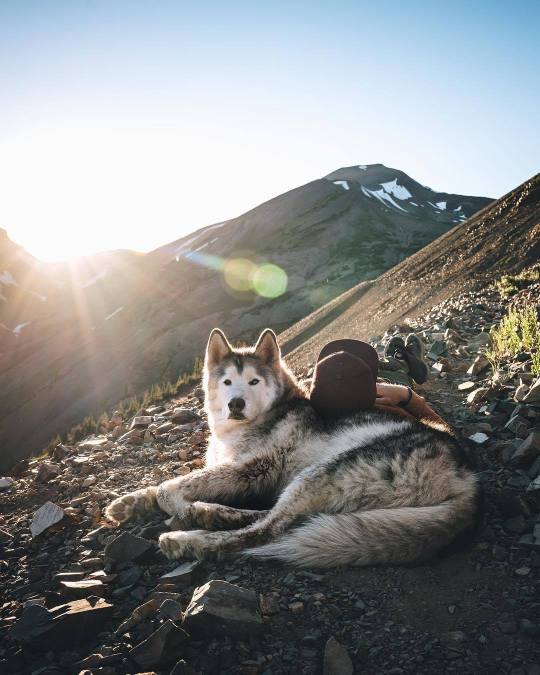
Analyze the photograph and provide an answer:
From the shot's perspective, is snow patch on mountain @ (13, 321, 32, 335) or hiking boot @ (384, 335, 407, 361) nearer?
hiking boot @ (384, 335, 407, 361)

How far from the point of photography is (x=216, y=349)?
570 cm

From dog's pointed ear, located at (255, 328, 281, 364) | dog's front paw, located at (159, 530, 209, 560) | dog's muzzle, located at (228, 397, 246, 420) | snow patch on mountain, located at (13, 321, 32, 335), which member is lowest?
dog's front paw, located at (159, 530, 209, 560)

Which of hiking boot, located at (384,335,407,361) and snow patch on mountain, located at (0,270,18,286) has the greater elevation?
snow patch on mountain, located at (0,270,18,286)

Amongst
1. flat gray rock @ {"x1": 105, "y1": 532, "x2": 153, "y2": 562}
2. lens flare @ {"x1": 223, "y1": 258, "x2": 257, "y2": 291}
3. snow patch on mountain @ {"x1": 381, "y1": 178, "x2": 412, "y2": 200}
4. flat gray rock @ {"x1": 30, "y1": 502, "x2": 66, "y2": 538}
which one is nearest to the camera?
flat gray rock @ {"x1": 105, "y1": 532, "x2": 153, "y2": 562}

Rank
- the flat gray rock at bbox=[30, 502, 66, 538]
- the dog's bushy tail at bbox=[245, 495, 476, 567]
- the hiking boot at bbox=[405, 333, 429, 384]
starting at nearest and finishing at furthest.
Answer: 1. the dog's bushy tail at bbox=[245, 495, 476, 567]
2. the flat gray rock at bbox=[30, 502, 66, 538]
3. the hiking boot at bbox=[405, 333, 429, 384]

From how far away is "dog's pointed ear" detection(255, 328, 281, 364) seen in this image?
5.55m

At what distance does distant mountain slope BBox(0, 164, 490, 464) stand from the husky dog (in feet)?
93.8

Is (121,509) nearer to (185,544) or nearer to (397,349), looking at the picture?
(185,544)

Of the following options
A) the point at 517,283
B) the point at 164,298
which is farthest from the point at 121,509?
the point at 164,298

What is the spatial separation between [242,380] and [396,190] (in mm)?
112289

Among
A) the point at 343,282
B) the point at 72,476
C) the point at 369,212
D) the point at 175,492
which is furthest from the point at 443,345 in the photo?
the point at 369,212

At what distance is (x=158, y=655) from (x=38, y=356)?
57794 mm

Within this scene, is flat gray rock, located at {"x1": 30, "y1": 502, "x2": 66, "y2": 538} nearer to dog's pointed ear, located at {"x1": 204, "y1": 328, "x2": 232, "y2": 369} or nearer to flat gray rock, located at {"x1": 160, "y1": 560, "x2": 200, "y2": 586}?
flat gray rock, located at {"x1": 160, "y1": 560, "x2": 200, "y2": 586}

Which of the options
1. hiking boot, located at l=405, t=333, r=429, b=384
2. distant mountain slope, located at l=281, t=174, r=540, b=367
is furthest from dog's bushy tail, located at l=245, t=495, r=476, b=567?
distant mountain slope, located at l=281, t=174, r=540, b=367
